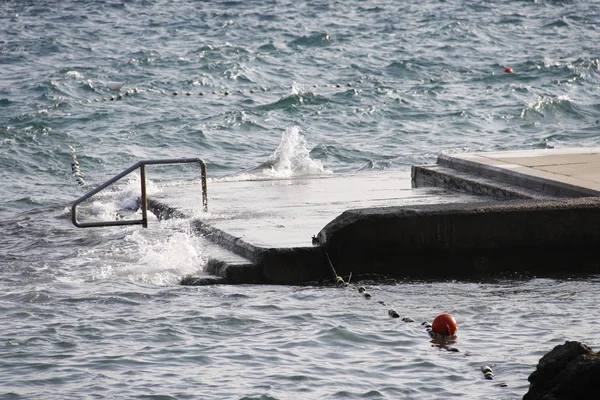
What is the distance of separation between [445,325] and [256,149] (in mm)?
14607

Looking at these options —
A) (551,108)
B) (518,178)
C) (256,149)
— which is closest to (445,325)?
(518,178)

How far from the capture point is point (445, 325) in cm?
782

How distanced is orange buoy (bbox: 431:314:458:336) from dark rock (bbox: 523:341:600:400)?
73.7 inches

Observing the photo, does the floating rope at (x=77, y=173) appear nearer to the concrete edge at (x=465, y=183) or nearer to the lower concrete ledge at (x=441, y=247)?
the concrete edge at (x=465, y=183)

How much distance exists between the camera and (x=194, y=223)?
11484mm

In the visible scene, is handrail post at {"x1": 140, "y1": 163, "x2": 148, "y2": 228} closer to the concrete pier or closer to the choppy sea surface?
the choppy sea surface

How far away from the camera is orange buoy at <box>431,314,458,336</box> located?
7.81 meters

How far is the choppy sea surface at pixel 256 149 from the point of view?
291 inches

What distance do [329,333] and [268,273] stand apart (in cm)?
154

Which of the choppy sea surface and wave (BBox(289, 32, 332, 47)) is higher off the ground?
wave (BBox(289, 32, 332, 47))

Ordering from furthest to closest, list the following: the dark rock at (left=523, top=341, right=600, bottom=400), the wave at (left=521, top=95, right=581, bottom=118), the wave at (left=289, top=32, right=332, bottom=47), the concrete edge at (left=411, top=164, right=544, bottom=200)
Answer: the wave at (left=289, top=32, right=332, bottom=47), the wave at (left=521, top=95, right=581, bottom=118), the concrete edge at (left=411, top=164, right=544, bottom=200), the dark rock at (left=523, top=341, right=600, bottom=400)

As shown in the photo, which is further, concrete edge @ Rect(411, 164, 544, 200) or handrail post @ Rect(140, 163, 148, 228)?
concrete edge @ Rect(411, 164, 544, 200)

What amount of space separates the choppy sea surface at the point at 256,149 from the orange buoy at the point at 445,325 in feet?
0.52

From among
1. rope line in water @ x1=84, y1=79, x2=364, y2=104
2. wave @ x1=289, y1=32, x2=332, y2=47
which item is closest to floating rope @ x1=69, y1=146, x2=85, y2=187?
rope line in water @ x1=84, y1=79, x2=364, y2=104
